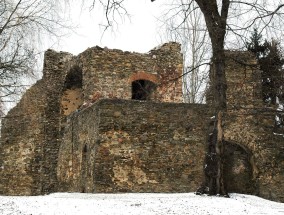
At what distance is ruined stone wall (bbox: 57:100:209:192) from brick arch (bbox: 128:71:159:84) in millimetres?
4499

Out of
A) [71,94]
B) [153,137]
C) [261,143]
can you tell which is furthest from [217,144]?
[71,94]

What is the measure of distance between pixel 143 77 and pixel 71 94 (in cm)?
437

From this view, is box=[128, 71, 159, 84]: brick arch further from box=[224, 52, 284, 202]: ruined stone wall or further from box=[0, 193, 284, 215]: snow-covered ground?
box=[0, 193, 284, 215]: snow-covered ground

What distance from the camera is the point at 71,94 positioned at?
22594mm

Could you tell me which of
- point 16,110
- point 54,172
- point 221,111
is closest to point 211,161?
point 221,111

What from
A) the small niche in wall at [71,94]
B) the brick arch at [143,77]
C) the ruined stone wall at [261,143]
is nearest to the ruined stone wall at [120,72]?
the brick arch at [143,77]

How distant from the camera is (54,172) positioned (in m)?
20.8

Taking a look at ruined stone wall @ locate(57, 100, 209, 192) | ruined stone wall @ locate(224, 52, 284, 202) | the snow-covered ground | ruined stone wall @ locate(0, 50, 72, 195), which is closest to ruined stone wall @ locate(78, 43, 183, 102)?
ruined stone wall @ locate(0, 50, 72, 195)

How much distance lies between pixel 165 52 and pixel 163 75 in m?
1.04

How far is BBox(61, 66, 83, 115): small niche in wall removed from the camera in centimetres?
2216

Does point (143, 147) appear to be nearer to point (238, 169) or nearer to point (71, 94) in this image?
point (238, 169)

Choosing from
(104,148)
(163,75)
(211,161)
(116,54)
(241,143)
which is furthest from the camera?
(163,75)

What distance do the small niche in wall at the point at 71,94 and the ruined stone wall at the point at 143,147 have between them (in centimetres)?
703

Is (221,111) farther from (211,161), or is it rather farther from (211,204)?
(211,204)
